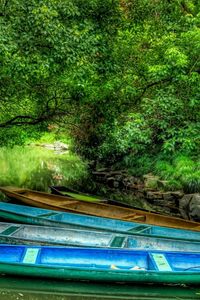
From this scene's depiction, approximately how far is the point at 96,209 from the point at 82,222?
6.15 ft

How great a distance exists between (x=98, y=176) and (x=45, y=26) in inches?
575

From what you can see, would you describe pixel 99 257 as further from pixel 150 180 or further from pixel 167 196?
pixel 150 180

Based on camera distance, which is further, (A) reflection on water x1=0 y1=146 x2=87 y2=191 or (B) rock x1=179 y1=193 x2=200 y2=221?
(A) reflection on water x1=0 y1=146 x2=87 y2=191

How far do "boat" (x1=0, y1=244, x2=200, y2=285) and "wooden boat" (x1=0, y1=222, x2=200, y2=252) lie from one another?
53cm

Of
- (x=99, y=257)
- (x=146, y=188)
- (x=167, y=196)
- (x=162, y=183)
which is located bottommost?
(x=99, y=257)

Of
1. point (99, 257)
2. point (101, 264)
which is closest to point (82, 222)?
point (99, 257)

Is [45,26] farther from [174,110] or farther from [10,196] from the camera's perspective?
[10,196]

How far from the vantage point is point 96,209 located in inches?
496

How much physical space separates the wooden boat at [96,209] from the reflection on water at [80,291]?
363 cm

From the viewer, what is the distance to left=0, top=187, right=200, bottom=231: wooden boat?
35.7ft

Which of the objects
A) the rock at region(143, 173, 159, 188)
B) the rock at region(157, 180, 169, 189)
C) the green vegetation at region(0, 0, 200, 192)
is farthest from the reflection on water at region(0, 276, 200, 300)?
the rock at region(143, 173, 159, 188)

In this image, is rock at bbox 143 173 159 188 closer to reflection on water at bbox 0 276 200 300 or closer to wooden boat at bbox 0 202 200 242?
wooden boat at bbox 0 202 200 242

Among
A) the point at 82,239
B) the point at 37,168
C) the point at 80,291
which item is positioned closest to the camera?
the point at 80,291

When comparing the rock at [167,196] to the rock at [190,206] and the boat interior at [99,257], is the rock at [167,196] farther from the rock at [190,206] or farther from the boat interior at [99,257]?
the boat interior at [99,257]
